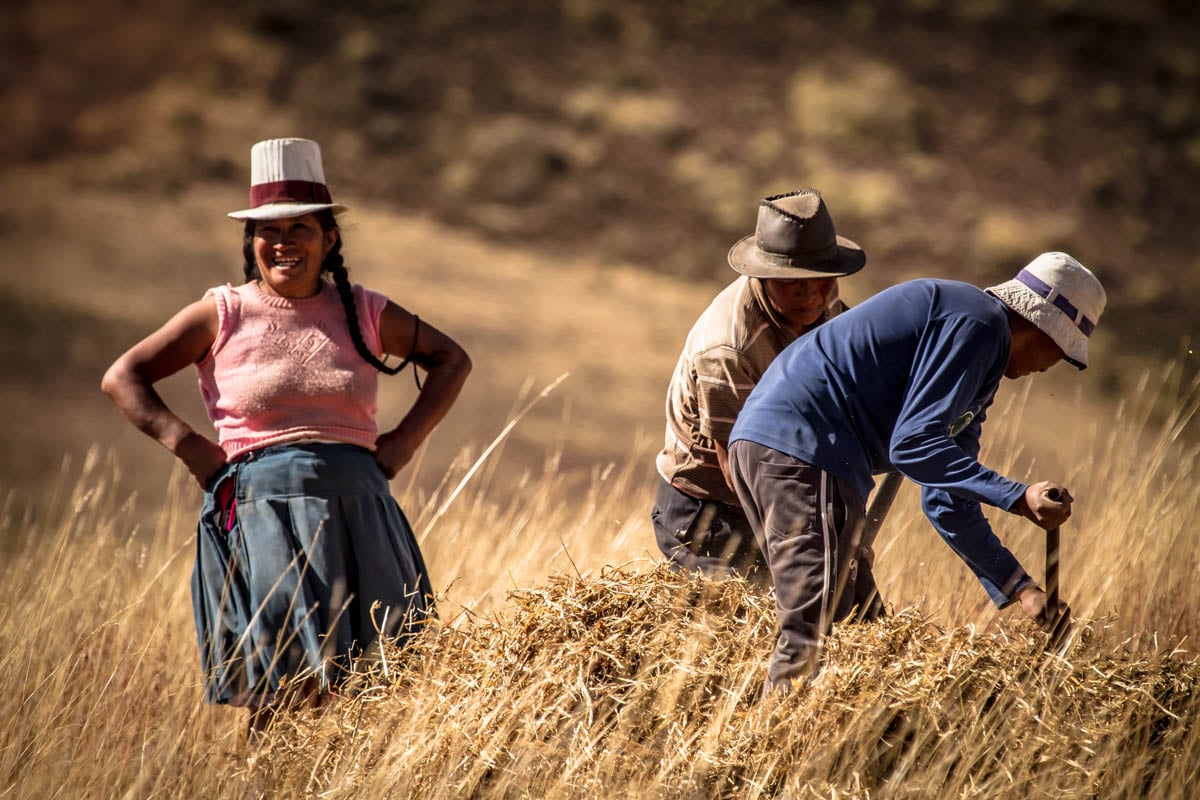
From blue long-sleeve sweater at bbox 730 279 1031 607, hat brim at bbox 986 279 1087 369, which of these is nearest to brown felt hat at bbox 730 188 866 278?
blue long-sleeve sweater at bbox 730 279 1031 607

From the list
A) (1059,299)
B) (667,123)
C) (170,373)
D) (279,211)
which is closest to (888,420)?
(1059,299)

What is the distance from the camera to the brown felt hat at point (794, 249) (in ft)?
11.5

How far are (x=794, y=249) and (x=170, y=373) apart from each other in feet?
5.69

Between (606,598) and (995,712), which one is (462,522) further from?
(995,712)

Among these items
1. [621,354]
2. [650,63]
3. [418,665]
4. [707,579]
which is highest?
[650,63]

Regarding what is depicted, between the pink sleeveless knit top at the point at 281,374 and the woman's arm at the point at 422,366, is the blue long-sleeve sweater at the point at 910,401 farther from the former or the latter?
the pink sleeveless knit top at the point at 281,374

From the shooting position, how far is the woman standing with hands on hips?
350cm

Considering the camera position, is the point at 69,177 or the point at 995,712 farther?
the point at 69,177

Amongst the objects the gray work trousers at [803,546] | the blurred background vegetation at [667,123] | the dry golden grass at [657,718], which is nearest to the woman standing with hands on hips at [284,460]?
the dry golden grass at [657,718]

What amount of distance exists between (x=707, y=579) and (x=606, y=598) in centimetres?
28

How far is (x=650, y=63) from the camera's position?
2930 centimetres

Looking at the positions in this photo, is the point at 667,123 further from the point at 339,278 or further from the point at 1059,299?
the point at 1059,299

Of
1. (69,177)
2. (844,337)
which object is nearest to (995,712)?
(844,337)

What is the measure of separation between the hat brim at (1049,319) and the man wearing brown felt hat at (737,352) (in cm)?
49
